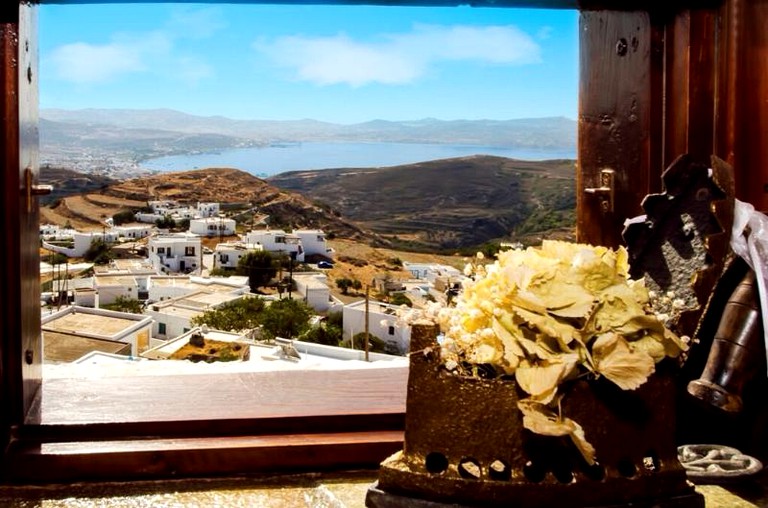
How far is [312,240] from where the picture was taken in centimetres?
1250

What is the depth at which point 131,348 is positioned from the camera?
25.7 feet

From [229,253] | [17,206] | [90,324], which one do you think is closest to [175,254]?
[229,253]

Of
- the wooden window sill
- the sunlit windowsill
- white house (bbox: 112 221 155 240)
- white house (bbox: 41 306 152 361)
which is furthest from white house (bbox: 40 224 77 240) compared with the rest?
the wooden window sill

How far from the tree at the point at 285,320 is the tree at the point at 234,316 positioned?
0.50ft

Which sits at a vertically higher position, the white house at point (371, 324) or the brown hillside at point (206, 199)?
the brown hillside at point (206, 199)

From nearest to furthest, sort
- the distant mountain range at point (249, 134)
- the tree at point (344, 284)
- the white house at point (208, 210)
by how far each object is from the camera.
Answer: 1. the distant mountain range at point (249, 134)
2. the tree at point (344, 284)
3. the white house at point (208, 210)

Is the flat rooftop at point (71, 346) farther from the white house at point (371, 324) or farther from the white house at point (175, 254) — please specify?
the white house at point (175, 254)

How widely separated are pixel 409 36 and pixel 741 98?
86.8 feet

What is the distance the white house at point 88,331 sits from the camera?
6.55 meters

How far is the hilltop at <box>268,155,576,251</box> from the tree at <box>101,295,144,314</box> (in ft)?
8.69

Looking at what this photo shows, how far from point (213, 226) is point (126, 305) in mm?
3160

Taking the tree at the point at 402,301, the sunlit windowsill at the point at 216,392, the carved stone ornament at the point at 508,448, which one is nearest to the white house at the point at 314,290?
the tree at the point at 402,301

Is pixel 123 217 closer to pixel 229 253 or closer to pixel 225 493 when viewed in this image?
pixel 229 253

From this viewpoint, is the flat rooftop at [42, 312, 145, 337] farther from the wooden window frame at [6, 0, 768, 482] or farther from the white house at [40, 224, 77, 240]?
the wooden window frame at [6, 0, 768, 482]
